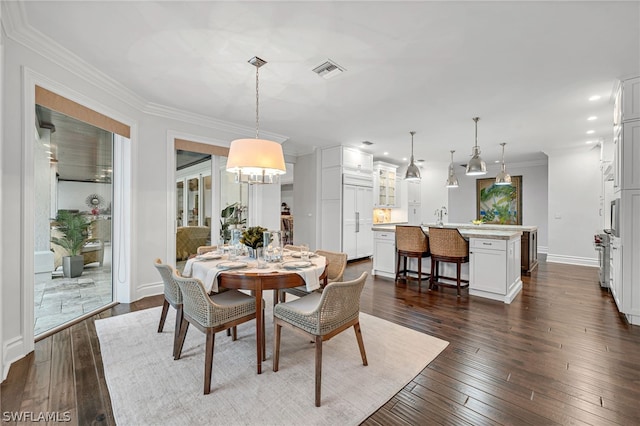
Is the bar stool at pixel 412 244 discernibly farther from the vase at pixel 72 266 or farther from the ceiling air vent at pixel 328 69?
the vase at pixel 72 266

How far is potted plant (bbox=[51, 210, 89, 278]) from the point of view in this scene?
10.5 ft

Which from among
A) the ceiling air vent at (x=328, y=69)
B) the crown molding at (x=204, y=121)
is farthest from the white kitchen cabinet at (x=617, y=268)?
the crown molding at (x=204, y=121)

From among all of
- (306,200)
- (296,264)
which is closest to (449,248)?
(296,264)

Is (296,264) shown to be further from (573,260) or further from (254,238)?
(573,260)

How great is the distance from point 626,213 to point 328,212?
4700mm

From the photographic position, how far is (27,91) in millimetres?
2307

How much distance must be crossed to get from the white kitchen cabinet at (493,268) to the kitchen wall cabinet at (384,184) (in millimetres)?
3585

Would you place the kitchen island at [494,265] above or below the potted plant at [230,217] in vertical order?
below

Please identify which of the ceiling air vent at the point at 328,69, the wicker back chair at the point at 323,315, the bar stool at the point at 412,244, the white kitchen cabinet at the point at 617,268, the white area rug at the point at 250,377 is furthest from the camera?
the bar stool at the point at 412,244

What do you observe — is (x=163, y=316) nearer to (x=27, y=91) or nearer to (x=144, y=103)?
(x=27, y=91)

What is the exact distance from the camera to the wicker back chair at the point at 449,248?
3918 mm

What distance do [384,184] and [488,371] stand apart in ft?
19.5

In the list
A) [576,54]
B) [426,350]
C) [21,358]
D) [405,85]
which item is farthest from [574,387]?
[21,358]

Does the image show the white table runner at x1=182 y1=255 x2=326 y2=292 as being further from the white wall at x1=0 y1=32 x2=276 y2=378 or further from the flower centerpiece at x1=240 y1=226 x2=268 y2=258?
the white wall at x1=0 y1=32 x2=276 y2=378
